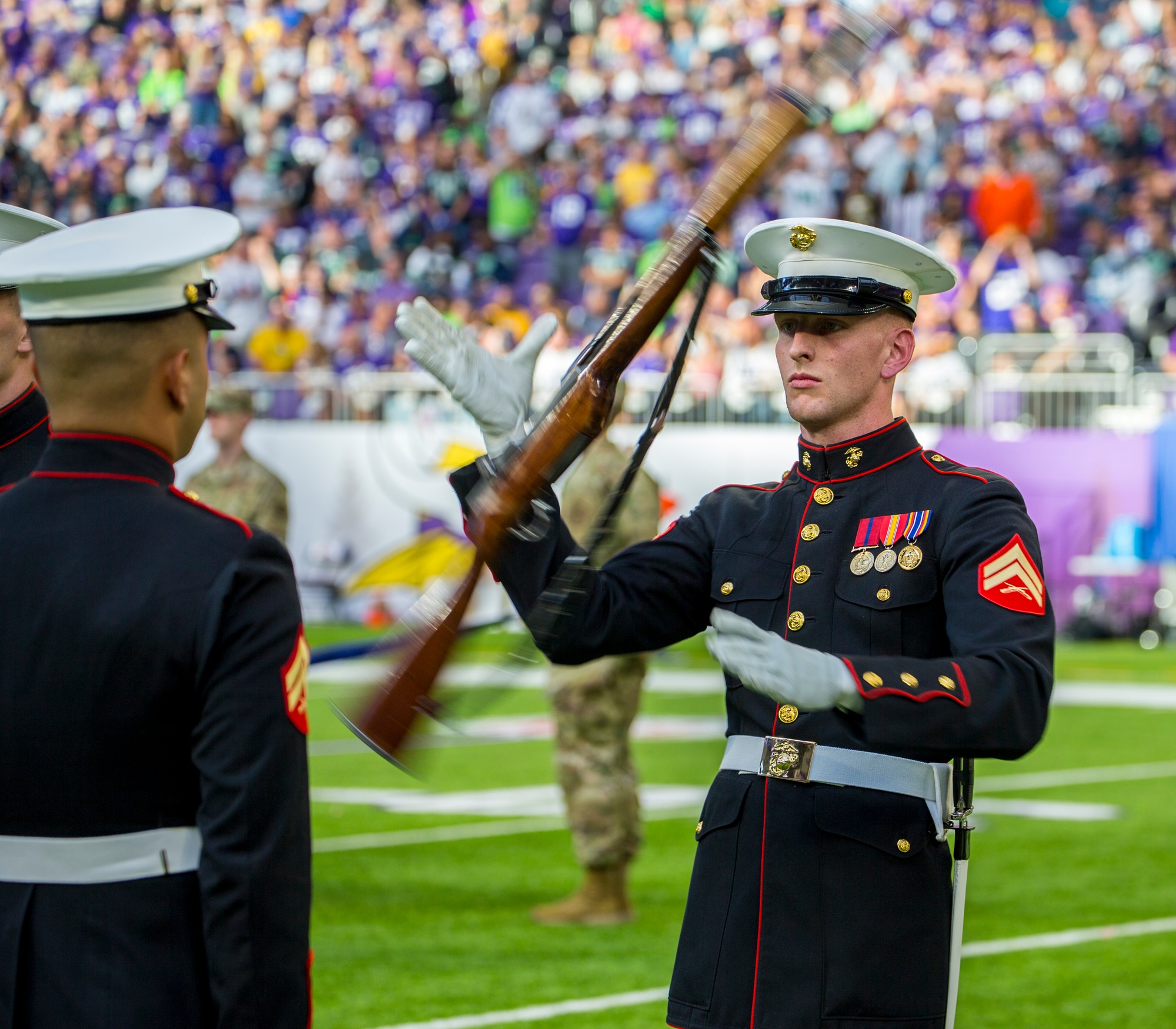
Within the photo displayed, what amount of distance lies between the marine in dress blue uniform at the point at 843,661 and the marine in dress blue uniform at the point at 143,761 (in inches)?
34.6

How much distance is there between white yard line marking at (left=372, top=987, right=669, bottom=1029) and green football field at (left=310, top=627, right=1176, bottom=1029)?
0.15 feet

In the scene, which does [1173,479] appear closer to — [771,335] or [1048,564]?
[1048,564]

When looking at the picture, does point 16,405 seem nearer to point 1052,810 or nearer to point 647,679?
point 1052,810

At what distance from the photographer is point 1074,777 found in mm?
11391

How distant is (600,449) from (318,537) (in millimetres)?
11810

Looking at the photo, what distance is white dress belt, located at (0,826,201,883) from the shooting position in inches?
95.3

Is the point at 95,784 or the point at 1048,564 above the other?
the point at 95,784

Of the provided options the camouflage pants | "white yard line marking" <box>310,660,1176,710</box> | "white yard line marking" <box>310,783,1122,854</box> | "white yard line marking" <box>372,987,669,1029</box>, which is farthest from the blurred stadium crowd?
"white yard line marking" <box>372,987,669,1029</box>

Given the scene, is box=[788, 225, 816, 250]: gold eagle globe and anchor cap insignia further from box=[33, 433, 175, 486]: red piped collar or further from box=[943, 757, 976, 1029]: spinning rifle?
box=[33, 433, 175, 486]: red piped collar

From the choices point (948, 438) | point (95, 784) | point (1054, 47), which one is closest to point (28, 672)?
point (95, 784)

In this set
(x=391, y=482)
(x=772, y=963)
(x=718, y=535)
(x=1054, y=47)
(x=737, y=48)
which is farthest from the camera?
(x=737, y=48)

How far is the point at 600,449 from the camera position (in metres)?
7.57

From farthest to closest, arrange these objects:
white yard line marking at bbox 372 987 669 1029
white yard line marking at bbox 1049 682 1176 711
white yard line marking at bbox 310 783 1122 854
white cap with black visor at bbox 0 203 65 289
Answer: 1. white yard line marking at bbox 1049 682 1176 711
2. white yard line marking at bbox 310 783 1122 854
3. white yard line marking at bbox 372 987 669 1029
4. white cap with black visor at bbox 0 203 65 289

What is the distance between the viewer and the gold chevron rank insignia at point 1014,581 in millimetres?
3021
